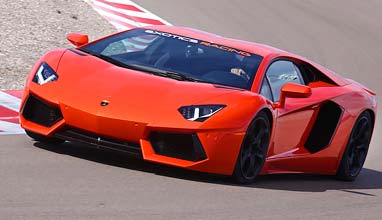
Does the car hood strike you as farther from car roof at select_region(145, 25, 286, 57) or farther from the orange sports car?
car roof at select_region(145, 25, 286, 57)

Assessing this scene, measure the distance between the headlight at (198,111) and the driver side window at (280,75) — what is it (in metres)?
1.14

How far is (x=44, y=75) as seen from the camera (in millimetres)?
8312

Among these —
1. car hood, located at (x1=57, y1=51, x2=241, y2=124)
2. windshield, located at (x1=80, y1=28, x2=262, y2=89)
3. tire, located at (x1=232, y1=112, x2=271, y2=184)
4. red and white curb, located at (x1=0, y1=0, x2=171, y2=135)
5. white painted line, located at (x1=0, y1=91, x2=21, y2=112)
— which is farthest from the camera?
red and white curb, located at (x1=0, y1=0, x2=171, y2=135)

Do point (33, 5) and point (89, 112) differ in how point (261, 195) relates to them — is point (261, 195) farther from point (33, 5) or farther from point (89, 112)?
point (33, 5)

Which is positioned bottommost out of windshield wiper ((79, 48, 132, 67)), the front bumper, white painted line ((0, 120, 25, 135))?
white painted line ((0, 120, 25, 135))

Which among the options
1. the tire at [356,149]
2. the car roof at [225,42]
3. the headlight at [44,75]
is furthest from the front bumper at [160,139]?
the tire at [356,149]

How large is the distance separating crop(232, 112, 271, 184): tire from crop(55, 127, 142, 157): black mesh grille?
0.78 m

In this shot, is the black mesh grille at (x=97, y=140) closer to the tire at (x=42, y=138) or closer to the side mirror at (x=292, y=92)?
the tire at (x=42, y=138)

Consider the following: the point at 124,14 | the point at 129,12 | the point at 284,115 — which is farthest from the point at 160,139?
the point at 129,12

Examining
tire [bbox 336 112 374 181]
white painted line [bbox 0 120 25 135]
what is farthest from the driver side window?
white painted line [bbox 0 120 25 135]

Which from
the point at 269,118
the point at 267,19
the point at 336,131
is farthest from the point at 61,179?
the point at 267,19

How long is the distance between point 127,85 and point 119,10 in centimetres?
906

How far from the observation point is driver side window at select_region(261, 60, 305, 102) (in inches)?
350

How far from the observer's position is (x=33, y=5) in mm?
16016
